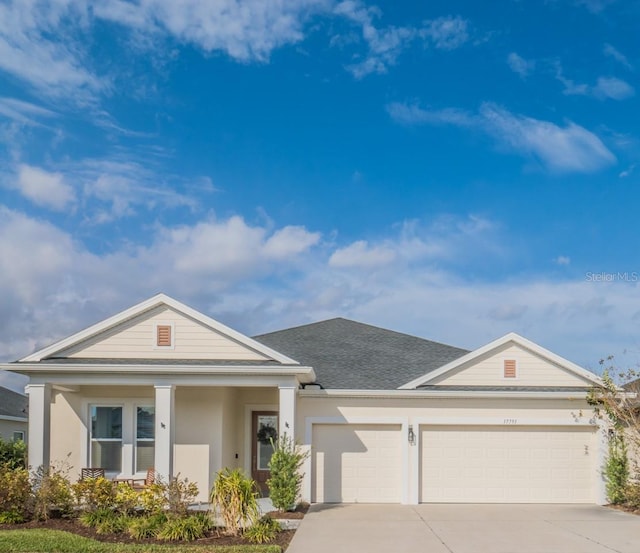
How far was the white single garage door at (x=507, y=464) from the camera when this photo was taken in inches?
659

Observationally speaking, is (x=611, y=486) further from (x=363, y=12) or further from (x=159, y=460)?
(x=363, y=12)

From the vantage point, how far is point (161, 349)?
1605 centimetres

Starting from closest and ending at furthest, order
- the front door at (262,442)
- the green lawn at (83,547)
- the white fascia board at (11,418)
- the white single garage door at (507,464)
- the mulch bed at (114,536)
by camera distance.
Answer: the green lawn at (83,547)
the mulch bed at (114,536)
the white single garage door at (507,464)
the front door at (262,442)
the white fascia board at (11,418)

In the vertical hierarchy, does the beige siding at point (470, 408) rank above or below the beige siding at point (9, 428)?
above

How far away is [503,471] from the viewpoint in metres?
16.8

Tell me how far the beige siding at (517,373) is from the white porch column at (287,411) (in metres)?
4.06

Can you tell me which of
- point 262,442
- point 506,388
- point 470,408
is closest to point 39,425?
point 262,442

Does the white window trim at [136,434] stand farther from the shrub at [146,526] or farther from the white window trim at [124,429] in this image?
the shrub at [146,526]

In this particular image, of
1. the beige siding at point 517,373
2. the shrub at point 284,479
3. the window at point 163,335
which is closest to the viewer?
the shrub at point 284,479

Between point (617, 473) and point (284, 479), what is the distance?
26.7 ft

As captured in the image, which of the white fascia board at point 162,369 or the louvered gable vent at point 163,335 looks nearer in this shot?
the white fascia board at point 162,369

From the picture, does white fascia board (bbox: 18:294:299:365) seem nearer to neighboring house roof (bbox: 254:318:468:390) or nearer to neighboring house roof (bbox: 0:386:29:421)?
neighboring house roof (bbox: 254:318:468:390)

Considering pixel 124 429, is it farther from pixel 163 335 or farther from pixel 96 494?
pixel 96 494

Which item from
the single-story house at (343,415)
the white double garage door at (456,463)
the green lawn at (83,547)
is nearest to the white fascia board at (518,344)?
the single-story house at (343,415)
